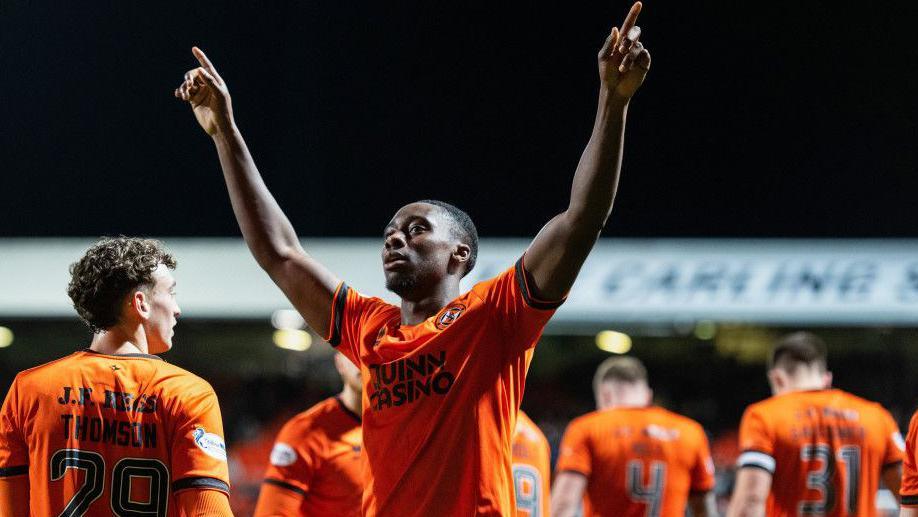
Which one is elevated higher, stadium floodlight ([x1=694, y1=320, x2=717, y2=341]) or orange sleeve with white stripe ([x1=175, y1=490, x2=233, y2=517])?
stadium floodlight ([x1=694, y1=320, x2=717, y2=341])

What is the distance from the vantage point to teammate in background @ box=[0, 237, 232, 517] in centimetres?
296

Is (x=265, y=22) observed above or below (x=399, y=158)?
above

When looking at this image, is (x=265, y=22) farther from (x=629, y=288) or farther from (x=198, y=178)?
(x=629, y=288)

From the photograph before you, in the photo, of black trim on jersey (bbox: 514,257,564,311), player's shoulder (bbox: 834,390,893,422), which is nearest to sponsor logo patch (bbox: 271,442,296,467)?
black trim on jersey (bbox: 514,257,564,311)

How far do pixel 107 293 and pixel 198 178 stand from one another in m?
8.45

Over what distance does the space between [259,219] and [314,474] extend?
2.10m

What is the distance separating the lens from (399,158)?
1150 cm

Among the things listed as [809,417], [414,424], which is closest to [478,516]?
[414,424]

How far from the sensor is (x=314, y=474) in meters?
5.02

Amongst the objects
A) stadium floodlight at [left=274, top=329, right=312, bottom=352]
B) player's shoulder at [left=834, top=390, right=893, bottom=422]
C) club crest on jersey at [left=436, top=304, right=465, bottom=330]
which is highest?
stadium floodlight at [left=274, top=329, right=312, bottom=352]

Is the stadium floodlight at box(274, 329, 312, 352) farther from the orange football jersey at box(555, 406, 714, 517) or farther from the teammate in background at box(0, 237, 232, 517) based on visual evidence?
the teammate in background at box(0, 237, 232, 517)

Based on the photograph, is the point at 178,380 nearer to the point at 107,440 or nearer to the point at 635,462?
the point at 107,440

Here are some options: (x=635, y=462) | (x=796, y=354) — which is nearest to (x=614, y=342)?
(x=635, y=462)

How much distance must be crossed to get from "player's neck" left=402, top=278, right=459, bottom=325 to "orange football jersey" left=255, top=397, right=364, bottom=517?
75.9 inches
